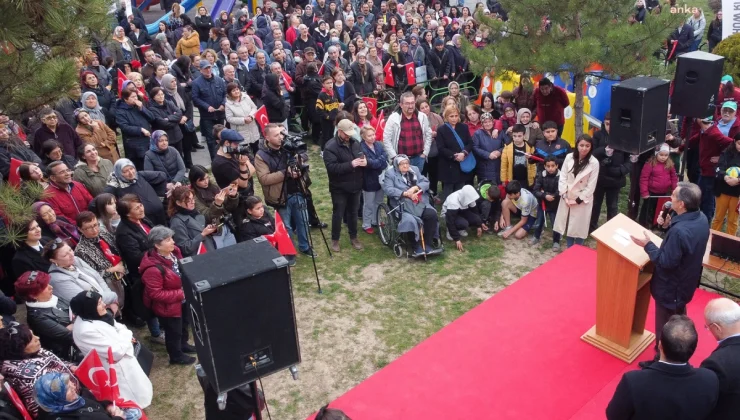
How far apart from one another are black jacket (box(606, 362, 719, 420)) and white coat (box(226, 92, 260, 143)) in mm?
6663

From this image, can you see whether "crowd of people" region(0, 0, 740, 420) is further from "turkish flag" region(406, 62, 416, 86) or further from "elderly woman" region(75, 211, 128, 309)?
"turkish flag" region(406, 62, 416, 86)

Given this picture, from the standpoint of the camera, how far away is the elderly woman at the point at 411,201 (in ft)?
24.1

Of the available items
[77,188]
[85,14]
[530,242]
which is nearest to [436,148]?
[530,242]

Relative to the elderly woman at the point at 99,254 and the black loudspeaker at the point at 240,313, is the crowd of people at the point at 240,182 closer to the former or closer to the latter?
the elderly woman at the point at 99,254

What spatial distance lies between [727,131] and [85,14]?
7111 millimetres

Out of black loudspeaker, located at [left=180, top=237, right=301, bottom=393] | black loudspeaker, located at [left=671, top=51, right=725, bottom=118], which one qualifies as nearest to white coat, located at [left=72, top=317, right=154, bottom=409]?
black loudspeaker, located at [left=180, top=237, right=301, bottom=393]

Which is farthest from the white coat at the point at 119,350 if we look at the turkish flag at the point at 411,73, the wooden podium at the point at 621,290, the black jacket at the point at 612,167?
the turkish flag at the point at 411,73

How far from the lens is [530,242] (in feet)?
25.8

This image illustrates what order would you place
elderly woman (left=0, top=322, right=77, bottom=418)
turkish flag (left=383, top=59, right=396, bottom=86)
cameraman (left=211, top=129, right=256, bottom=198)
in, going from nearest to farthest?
elderly woman (left=0, top=322, right=77, bottom=418), cameraman (left=211, top=129, right=256, bottom=198), turkish flag (left=383, top=59, right=396, bottom=86)

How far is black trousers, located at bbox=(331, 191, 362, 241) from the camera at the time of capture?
24.7 ft

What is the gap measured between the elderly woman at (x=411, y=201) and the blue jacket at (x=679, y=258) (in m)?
2.93

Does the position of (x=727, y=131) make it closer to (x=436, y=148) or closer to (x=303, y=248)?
(x=436, y=148)

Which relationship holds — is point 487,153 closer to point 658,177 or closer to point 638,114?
point 658,177

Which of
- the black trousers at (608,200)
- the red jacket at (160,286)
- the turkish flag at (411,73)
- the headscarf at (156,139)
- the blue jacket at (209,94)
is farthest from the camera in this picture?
the turkish flag at (411,73)
